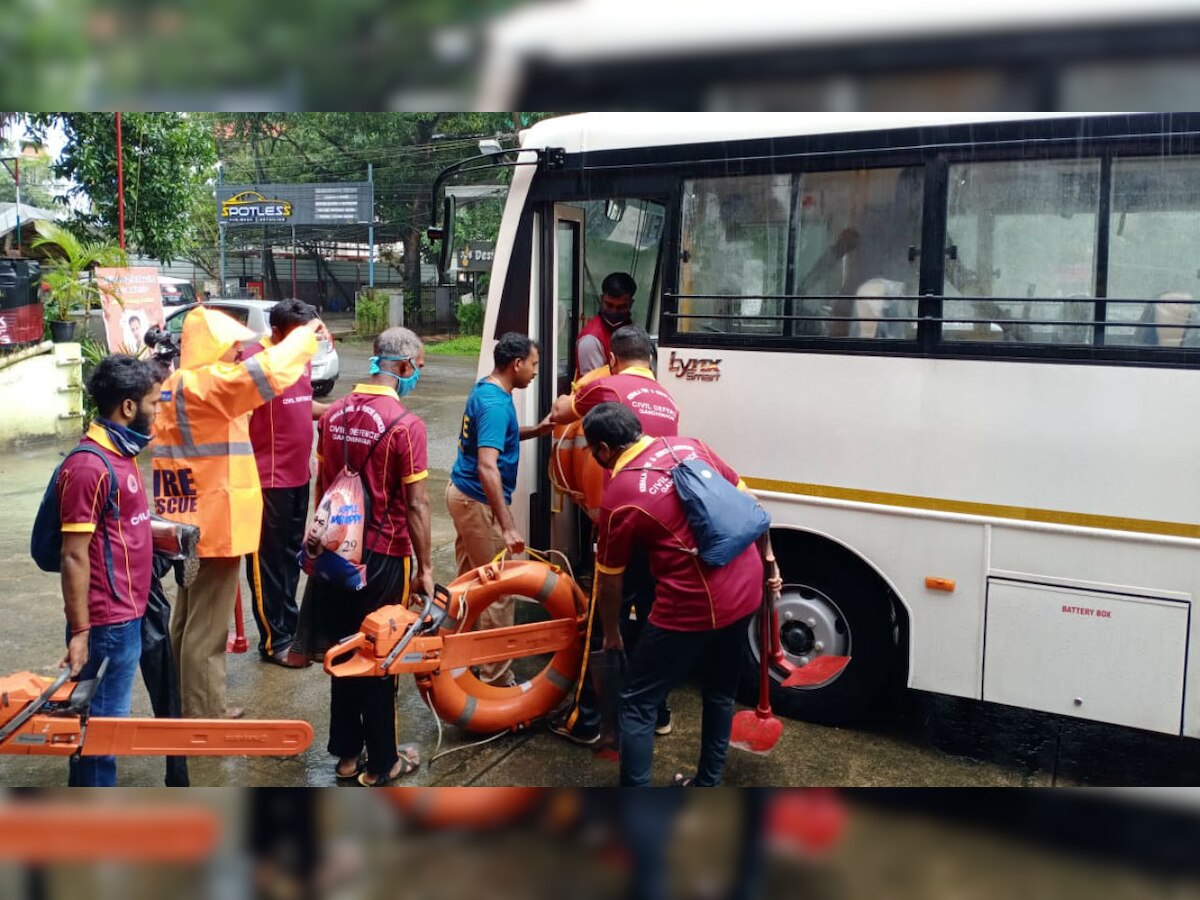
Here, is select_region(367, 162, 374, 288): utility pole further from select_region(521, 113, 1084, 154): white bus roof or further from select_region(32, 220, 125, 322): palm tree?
select_region(521, 113, 1084, 154): white bus roof

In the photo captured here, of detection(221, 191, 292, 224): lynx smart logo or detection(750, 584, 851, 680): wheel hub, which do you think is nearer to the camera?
detection(750, 584, 851, 680): wheel hub

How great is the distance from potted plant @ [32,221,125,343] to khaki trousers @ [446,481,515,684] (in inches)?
158

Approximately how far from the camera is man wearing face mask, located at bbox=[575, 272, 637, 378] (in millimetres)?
5656

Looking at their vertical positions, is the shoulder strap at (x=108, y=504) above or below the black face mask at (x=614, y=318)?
below

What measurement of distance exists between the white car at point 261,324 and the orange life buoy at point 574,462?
1.31 meters

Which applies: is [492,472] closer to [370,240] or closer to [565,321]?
[565,321]

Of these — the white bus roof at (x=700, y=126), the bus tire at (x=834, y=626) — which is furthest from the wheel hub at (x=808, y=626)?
the white bus roof at (x=700, y=126)

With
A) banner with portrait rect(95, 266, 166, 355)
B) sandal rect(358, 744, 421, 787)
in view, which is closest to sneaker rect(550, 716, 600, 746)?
sandal rect(358, 744, 421, 787)

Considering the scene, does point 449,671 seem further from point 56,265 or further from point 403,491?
point 56,265

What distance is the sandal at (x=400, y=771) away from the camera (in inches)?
160

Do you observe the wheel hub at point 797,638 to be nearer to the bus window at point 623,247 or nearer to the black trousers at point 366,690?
the black trousers at point 366,690

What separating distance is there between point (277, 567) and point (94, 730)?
2053 millimetres

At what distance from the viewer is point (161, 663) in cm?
395

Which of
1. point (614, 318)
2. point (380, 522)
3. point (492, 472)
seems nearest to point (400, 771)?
point (380, 522)
